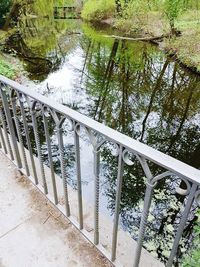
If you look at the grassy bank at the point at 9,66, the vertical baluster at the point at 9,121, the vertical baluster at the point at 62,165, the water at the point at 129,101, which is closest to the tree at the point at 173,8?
the water at the point at 129,101

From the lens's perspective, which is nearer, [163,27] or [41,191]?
[41,191]

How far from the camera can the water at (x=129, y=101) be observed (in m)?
3.72

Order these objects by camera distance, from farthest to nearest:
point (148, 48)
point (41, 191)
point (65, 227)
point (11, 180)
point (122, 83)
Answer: point (148, 48)
point (122, 83)
point (11, 180)
point (41, 191)
point (65, 227)

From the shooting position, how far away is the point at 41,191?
84.2 inches

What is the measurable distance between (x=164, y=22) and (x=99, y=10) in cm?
1030

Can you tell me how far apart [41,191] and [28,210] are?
0.59 feet

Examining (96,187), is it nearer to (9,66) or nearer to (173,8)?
(9,66)

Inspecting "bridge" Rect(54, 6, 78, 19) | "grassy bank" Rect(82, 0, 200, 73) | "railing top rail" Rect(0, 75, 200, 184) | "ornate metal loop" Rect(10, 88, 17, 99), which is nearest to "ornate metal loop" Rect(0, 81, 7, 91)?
"ornate metal loop" Rect(10, 88, 17, 99)

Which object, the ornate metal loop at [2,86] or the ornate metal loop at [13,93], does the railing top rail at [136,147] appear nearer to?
the ornate metal loop at [13,93]

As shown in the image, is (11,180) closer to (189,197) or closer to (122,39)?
(189,197)

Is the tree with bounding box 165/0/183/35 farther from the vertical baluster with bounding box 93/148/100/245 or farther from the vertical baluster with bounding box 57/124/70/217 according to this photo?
the vertical baluster with bounding box 93/148/100/245

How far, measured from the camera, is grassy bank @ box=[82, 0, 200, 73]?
1107cm

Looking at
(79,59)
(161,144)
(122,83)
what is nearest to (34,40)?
(79,59)

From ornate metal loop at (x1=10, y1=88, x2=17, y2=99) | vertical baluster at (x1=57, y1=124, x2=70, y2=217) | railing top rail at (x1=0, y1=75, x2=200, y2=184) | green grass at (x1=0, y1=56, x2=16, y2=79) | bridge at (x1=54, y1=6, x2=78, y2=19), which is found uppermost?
railing top rail at (x1=0, y1=75, x2=200, y2=184)
